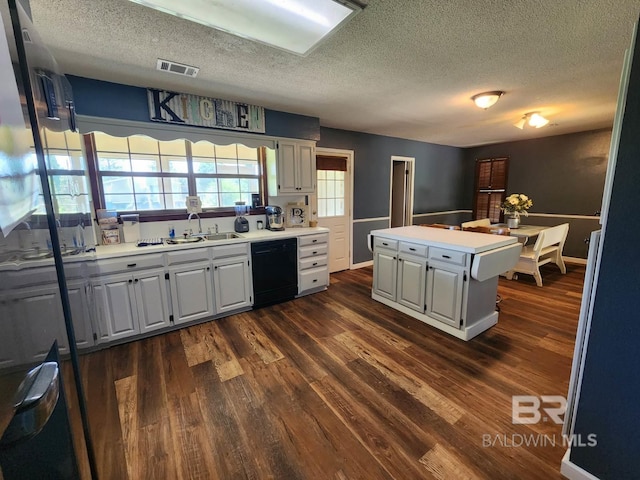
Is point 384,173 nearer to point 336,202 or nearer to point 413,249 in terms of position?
point 336,202

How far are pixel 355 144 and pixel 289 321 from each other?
3.16 metres

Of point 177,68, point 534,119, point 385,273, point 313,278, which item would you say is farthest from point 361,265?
point 177,68

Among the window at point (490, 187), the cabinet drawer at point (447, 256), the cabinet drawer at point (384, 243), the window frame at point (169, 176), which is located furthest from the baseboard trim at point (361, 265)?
the window at point (490, 187)

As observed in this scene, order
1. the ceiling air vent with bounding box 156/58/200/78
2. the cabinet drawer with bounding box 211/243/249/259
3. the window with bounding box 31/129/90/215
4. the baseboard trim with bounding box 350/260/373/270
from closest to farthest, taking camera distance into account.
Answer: the window with bounding box 31/129/90/215, the ceiling air vent with bounding box 156/58/200/78, the cabinet drawer with bounding box 211/243/249/259, the baseboard trim with bounding box 350/260/373/270

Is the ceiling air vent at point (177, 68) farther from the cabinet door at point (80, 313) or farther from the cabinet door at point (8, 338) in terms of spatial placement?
the cabinet door at point (8, 338)

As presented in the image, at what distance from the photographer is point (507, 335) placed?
2.69 m

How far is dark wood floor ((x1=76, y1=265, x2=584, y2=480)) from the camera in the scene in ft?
4.68

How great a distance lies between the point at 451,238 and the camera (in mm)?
2832

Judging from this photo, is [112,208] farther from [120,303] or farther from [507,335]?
[507,335]

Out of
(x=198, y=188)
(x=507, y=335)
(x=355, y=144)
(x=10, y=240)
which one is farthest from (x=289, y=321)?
(x=355, y=144)

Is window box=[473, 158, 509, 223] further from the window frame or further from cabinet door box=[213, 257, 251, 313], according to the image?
cabinet door box=[213, 257, 251, 313]

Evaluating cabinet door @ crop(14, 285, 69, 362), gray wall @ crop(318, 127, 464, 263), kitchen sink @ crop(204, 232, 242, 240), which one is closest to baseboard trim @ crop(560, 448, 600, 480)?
cabinet door @ crop(14, 285, 69, 362)

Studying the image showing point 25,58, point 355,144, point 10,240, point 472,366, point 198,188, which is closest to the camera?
point 10,240

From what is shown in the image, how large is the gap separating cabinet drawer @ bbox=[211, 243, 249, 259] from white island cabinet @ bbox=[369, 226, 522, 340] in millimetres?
1616
